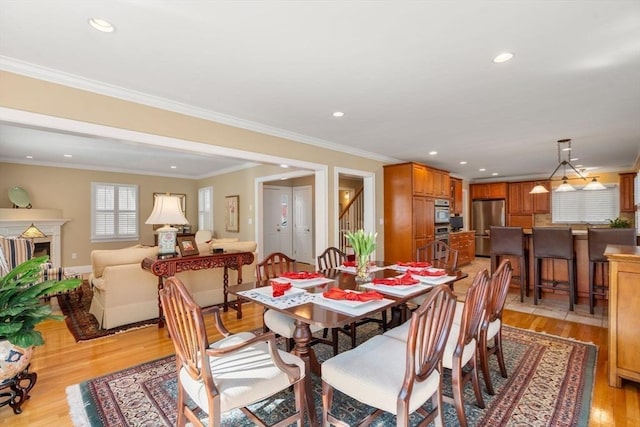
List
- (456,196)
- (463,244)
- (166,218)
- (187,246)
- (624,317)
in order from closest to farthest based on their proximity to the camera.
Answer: (624,317), (166,218), (187,246), (463,244), (456,196)

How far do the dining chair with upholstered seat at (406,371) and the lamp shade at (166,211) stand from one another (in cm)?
249

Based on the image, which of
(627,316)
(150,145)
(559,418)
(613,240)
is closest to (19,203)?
Result: (150,145)

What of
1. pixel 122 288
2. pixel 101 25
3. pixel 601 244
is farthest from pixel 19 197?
pixel 601 244

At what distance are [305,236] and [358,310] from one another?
6.44 metres

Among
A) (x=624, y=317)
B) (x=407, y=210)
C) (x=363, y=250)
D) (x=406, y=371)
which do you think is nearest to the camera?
(x=406, y=371)

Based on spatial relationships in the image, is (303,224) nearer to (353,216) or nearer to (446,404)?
(353,216)

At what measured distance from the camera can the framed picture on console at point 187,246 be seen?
3526mm

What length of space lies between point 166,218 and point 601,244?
5.16 meters

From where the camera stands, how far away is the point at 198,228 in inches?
352

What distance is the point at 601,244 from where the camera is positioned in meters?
3.77

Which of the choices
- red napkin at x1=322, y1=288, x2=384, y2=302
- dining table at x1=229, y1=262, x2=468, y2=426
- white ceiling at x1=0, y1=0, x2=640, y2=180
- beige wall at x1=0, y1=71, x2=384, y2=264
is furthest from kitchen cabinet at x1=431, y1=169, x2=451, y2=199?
red napkin at x1=322, y1=288, x2=384, y2=302

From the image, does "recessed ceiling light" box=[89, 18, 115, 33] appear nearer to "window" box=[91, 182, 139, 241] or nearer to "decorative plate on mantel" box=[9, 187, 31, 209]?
"decorative plate on mantel" box=[9, 187, 31, 209]

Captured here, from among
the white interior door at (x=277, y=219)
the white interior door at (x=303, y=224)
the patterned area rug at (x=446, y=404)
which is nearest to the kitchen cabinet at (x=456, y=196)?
the white interior door at (x=303, y=224)

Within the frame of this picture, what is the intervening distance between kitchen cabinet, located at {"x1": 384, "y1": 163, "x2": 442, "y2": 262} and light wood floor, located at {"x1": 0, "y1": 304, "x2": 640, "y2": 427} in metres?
2.09
